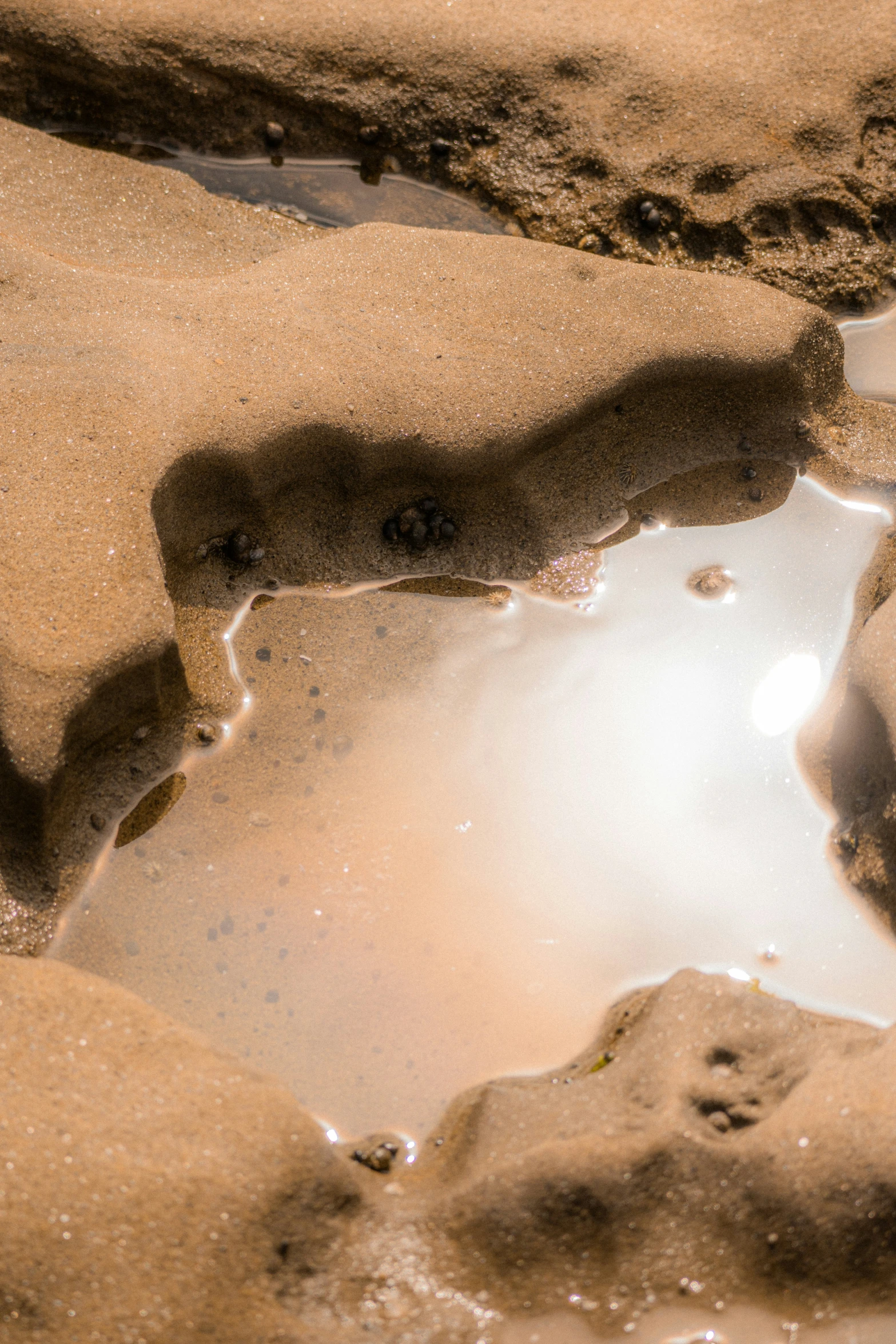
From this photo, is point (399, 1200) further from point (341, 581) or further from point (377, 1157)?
point (341, 581)

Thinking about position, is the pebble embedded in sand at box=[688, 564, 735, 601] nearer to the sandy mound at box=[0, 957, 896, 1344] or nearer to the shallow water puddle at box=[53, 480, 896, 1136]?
the shallow water puddle at box=[53, 480, 896, 1136]

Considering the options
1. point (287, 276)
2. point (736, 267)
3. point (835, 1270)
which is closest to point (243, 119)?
point (287, 276)

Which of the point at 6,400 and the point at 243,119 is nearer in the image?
the point at 6,400

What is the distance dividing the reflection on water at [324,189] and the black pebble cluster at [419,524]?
108 centimetres

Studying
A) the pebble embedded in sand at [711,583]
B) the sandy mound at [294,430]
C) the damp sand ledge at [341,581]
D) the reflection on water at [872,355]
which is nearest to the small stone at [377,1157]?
the damp sand ledge at [341,581]

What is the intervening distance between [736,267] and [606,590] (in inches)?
44.1

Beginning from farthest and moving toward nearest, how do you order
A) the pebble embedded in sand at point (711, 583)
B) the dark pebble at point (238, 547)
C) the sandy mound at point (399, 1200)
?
1. the pebble embedded in sand at point (711, 583)
2. the dark pebble at point (238, 547)
3. the sandy mound at point (399, 1200)

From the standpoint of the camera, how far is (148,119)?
3516mm

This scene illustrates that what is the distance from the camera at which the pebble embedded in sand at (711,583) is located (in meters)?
2.88

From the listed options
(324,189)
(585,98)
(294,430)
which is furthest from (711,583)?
(324,189)

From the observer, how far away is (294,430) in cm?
263

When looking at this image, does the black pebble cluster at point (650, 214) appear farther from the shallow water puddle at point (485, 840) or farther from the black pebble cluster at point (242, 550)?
the black pebble cluster at point (242, 550)

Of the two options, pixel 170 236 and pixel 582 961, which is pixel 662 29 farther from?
pixel 582 961

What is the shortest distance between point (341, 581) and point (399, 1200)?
137 centimetres
